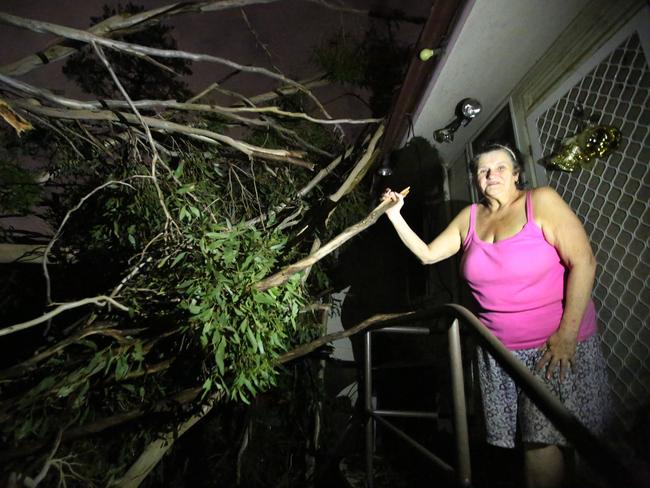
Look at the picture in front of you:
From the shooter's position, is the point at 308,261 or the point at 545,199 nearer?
the point at 545,199

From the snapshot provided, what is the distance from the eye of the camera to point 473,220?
2404 mm

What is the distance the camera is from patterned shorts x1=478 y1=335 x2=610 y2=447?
1.75 metres

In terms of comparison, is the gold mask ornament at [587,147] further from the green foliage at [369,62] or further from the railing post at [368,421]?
the green foliage at [369,62]

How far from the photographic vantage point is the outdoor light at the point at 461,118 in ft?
12.8

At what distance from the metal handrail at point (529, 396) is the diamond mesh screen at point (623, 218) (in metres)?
1.43

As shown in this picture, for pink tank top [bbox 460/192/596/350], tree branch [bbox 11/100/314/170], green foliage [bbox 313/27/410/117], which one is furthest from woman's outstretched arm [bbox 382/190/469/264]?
green foliage [bbox 313/27/410/117]

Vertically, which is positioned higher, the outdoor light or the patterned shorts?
the outdoor light

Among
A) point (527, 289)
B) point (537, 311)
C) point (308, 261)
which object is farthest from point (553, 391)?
point (308, 261)

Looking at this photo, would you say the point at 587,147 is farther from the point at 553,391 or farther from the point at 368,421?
the point at 368,421

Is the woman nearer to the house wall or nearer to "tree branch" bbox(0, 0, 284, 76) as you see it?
the house wall

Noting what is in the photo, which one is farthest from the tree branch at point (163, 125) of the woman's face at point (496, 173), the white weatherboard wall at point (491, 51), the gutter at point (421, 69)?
the woman's face at point (496, 173)

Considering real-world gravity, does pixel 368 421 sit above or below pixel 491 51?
below

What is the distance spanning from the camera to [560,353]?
1772 millimetres

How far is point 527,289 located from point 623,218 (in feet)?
3.66
